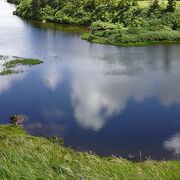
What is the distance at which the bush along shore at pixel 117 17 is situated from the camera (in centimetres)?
10375

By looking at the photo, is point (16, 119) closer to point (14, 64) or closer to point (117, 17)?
point (14, 64)

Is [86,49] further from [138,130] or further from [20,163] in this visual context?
[20,163]

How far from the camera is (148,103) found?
52719 mm

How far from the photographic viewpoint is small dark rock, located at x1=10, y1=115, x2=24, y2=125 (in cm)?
4687

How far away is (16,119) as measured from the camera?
47.3m

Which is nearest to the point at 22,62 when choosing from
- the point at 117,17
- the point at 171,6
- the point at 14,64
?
the point at 14,64

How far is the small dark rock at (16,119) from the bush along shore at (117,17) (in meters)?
54.7

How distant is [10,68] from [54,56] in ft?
40.3

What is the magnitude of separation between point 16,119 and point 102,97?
43.1ft

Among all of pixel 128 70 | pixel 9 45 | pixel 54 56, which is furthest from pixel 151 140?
pixel 9 45

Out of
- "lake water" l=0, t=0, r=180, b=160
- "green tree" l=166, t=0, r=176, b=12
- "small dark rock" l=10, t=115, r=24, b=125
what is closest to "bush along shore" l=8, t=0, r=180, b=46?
"green tree" l=166, t=0, r=176, b=12

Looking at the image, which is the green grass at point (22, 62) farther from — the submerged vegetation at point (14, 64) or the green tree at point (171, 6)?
the green tree at point (171, 6)

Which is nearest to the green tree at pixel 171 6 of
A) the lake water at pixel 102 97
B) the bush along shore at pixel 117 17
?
the bush along shore at pixel 117 17

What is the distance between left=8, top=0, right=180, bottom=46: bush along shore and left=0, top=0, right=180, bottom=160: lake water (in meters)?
11.4
